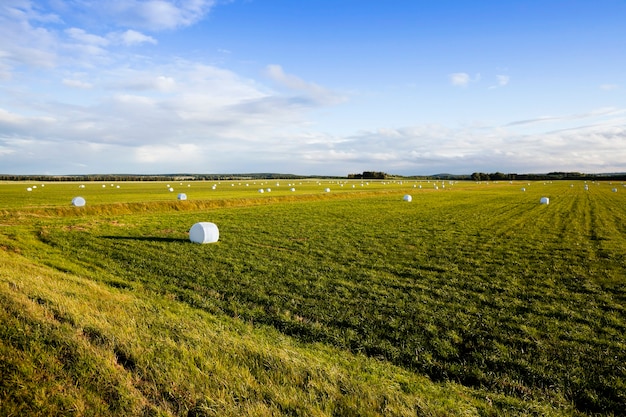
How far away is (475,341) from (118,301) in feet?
37.0

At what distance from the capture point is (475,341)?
10.0 m

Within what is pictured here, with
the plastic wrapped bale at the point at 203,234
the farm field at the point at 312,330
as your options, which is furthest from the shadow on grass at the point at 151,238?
the farm field at the point at 312,330

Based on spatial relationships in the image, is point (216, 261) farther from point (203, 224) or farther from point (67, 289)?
point (67, 289)

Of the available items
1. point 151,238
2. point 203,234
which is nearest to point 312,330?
point 203,234

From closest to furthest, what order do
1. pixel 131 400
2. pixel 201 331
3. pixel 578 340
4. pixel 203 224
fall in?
1. pixel 131 400
2. pixel 201 331
3. pixel 578 340
4. pixel 203 224

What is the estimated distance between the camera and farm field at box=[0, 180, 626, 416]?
6418 millimetres

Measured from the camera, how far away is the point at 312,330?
1055 centimetres

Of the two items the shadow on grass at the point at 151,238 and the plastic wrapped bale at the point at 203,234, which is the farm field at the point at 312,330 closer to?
the plastic wrapped bale at the point at 203,234

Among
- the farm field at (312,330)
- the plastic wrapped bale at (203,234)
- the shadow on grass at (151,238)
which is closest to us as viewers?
the farm field at (312,330)

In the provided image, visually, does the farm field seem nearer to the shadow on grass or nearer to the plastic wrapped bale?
the plastic wrapped bale

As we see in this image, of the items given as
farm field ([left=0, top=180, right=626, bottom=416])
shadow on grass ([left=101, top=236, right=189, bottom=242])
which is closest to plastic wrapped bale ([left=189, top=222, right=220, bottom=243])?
farm field ([left=0, top=180, right=626, bottom=416])

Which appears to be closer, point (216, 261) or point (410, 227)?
point (216, 261)

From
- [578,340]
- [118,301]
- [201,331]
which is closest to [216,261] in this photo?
[118,301]

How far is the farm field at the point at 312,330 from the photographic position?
642cm
